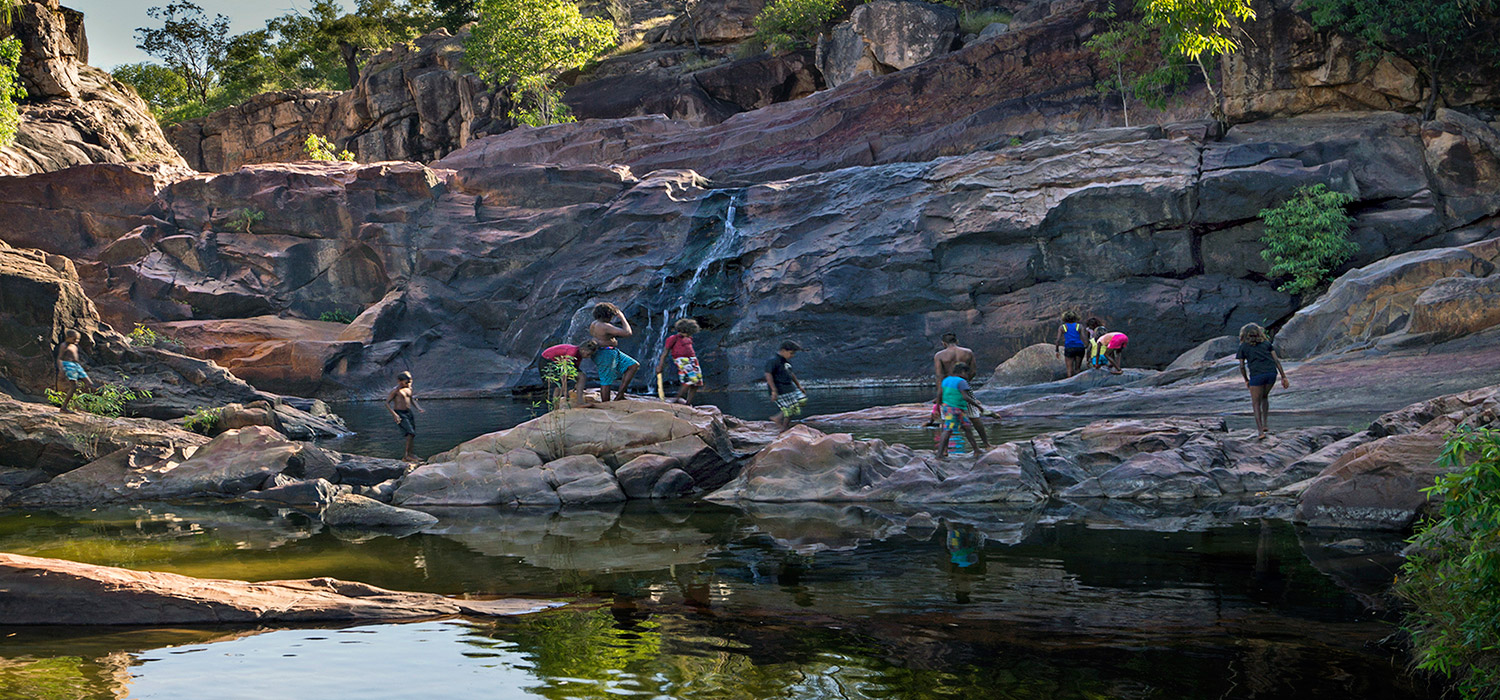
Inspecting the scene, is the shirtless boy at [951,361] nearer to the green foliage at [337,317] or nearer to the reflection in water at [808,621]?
the reflection in water at [808,621]

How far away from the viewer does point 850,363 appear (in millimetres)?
28719

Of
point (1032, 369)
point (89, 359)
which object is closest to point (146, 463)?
point (89, 359)

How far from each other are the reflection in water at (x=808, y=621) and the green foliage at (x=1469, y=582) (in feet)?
1.35

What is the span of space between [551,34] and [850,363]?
23476mm

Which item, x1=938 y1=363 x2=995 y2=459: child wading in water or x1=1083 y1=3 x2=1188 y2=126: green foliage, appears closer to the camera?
x1=938 y1=363 x2=995 y2=459: child wading in water

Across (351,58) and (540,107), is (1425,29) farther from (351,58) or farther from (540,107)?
(351,58)

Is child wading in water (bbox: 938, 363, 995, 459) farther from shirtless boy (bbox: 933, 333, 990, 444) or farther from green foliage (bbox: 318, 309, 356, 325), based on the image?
green foliage (bbox: 318, 309, 356, 325)

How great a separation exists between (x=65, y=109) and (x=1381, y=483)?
43762 mm

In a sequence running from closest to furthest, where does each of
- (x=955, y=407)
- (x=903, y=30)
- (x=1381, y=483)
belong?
1. (x=1381, y=483)
2. (x=955, y=407)
3. (x=903, y=30)

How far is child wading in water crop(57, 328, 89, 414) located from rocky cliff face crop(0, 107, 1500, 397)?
30.1 feet

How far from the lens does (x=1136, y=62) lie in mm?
32688

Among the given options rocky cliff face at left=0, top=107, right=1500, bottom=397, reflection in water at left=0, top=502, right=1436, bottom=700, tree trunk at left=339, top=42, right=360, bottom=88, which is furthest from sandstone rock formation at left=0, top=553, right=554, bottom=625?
A: tree trunk at left=339, top=42, right=360, bottom=88

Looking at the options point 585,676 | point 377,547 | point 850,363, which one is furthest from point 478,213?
point 585,676

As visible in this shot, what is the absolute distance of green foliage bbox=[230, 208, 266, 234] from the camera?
109ft
